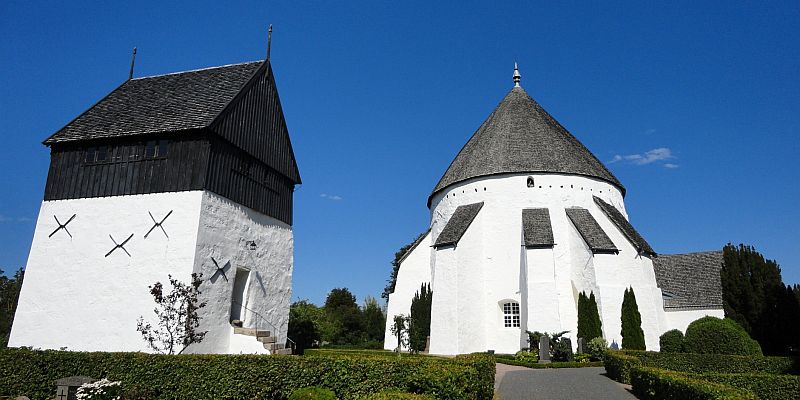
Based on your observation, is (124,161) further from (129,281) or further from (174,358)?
(174,358)

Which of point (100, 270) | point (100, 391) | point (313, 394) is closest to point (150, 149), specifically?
point (100, 270)

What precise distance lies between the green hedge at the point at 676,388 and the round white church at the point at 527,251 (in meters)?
9.44

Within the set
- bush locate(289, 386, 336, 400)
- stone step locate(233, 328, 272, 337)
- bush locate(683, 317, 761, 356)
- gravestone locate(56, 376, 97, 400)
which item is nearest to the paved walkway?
bush locate(289, 386, 336, 400)

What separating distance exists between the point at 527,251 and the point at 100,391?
55.8 ft

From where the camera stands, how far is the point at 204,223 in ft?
47.0

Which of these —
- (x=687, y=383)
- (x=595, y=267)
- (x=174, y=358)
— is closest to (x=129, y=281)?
(x=174, y=358)

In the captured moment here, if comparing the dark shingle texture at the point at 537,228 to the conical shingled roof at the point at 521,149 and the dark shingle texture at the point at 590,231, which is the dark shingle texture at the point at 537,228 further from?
the conical shingled roof at the point at 521,149

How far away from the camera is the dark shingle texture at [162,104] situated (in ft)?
50.8

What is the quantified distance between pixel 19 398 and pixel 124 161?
7503 millimetres

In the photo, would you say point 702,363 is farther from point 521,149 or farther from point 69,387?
point 69,387

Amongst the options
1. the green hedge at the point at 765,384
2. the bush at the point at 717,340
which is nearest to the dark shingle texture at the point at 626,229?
the bush at the point at 717,340

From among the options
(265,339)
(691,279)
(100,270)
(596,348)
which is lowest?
(596,348)

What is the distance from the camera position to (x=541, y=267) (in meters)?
21.3

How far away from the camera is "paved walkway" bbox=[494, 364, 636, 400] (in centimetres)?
1081
